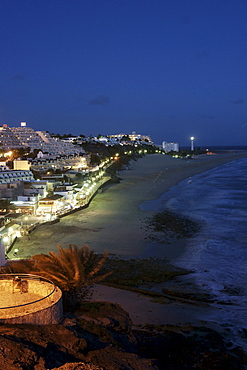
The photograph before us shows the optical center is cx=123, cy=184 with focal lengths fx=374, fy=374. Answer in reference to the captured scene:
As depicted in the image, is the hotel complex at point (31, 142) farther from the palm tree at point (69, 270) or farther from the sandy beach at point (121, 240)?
the palm tree at point (69, 270)

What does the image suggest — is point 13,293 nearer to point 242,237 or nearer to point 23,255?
point 23,255

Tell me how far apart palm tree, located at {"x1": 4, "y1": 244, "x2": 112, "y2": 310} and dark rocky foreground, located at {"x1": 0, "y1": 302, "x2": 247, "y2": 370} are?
68cm

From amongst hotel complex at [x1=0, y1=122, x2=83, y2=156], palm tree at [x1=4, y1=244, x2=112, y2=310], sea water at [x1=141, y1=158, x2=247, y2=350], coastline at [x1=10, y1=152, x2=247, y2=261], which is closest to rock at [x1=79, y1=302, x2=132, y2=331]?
palm tree at [x1=4, y1=244, x2=112, y2=310]

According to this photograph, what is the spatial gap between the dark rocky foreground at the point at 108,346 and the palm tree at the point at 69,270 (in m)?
0.68

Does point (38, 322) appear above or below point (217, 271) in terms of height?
above

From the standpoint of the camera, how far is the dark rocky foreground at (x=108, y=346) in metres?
5.31

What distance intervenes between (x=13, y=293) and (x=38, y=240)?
8850 mm

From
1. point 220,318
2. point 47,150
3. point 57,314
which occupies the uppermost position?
point 47,150

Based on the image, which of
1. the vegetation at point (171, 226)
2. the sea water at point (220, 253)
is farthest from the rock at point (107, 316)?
the vegetation at point (171, 226)

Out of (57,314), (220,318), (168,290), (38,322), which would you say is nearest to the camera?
(38,322)

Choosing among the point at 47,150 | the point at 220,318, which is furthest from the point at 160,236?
the point at 47,150

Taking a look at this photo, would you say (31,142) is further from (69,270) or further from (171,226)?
(69,270)

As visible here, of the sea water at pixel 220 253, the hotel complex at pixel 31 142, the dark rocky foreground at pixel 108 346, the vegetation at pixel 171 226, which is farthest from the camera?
the hotel complex at pixel 31 142

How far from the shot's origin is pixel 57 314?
695 centimetres
